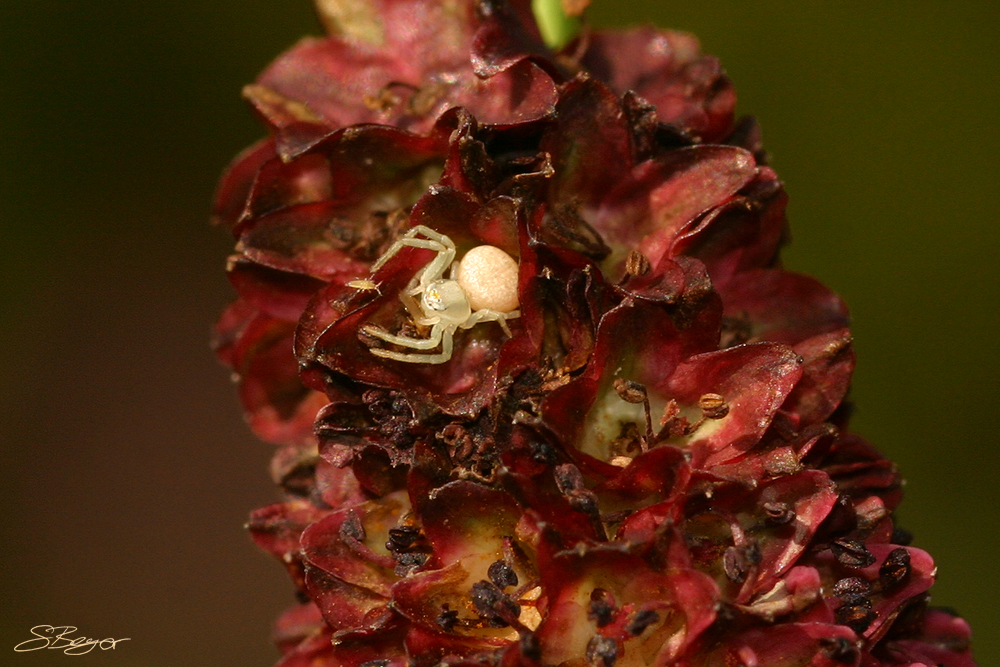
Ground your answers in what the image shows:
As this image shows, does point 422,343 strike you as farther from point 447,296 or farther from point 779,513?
point 779,513

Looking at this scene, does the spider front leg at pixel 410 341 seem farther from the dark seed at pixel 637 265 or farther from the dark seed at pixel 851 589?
the dark seed at pixel 851 589

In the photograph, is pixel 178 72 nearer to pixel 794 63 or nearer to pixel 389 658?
pixel 794 63

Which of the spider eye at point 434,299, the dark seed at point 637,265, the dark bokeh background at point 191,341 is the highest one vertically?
the spider eye at point 434,299

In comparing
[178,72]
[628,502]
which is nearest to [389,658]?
[628,502]

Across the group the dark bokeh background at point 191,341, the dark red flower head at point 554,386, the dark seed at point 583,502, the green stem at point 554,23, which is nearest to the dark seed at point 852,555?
the dark red flower head at point 554,386

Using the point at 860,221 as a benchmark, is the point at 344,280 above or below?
above
